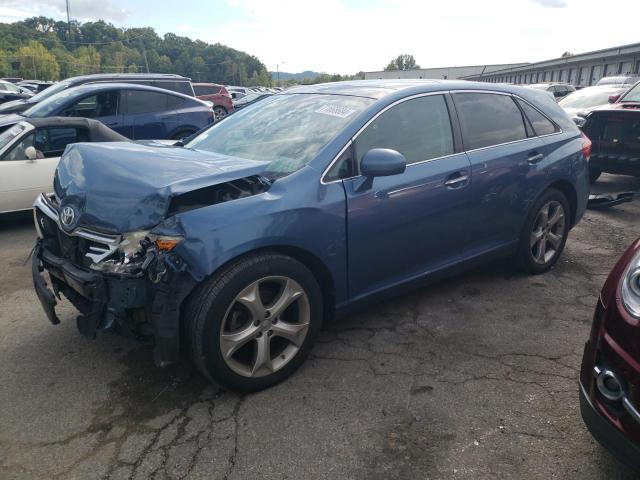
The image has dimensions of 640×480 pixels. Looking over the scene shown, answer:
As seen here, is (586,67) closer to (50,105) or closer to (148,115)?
(148,115)

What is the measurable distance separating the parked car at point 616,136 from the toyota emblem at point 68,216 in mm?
7057

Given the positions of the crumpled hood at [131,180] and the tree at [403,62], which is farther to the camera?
the tree at [403,62]

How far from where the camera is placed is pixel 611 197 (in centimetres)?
631

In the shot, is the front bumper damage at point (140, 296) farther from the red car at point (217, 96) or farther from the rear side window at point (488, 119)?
the red car at point (217, 96)

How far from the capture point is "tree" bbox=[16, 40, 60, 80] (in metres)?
64.4

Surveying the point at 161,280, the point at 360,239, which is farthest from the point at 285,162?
the point at 161,280

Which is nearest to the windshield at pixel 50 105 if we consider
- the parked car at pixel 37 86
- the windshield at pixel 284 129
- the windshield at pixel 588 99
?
the windshield at pixel 284 129

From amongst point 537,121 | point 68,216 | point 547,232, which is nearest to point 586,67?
point 537,121

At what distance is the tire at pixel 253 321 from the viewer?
7.91 ft

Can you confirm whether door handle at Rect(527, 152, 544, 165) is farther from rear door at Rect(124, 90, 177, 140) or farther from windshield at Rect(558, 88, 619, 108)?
windshield at Rect(558, 88, 619, 108)

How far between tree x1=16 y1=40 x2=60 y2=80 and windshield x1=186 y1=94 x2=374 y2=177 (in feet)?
240

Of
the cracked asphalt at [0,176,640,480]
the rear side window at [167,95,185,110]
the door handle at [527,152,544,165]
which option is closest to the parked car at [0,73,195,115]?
the rear side window at [167,95,185,110]

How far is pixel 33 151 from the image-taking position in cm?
566

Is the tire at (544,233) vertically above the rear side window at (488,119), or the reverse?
the rear side window at (488,119)
